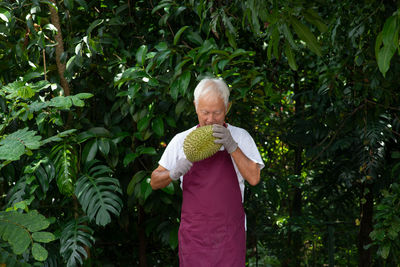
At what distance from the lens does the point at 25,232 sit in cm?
235

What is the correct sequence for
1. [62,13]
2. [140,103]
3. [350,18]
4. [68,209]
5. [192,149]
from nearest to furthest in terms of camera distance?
[192,149] → [350,18] → [140,103] → [68,209] → [62,13]

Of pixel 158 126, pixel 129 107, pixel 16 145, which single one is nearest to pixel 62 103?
pixel 16 145

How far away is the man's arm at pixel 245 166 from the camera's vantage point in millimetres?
1946

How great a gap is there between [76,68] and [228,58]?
0.93 meters

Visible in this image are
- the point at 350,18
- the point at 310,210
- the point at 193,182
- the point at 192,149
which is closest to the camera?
the point at 192,149

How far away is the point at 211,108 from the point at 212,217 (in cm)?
42

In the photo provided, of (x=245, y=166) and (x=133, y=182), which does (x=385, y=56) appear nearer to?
(x=245, y=166)

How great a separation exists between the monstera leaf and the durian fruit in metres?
0.87

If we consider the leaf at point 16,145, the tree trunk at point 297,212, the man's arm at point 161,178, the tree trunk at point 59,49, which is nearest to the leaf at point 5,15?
the tree trunk at point 59,49

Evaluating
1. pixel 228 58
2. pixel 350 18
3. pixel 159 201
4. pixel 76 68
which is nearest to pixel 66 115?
pixel 76 68

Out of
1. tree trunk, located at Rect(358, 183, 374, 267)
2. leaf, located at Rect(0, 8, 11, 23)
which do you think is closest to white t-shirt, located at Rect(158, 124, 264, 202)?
leaf, located at Rect(0, 8, 11, 23)

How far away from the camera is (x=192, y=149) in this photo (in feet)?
6.23

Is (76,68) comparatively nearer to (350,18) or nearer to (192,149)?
(192,149)

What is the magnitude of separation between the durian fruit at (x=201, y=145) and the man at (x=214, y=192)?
0.12 ft
